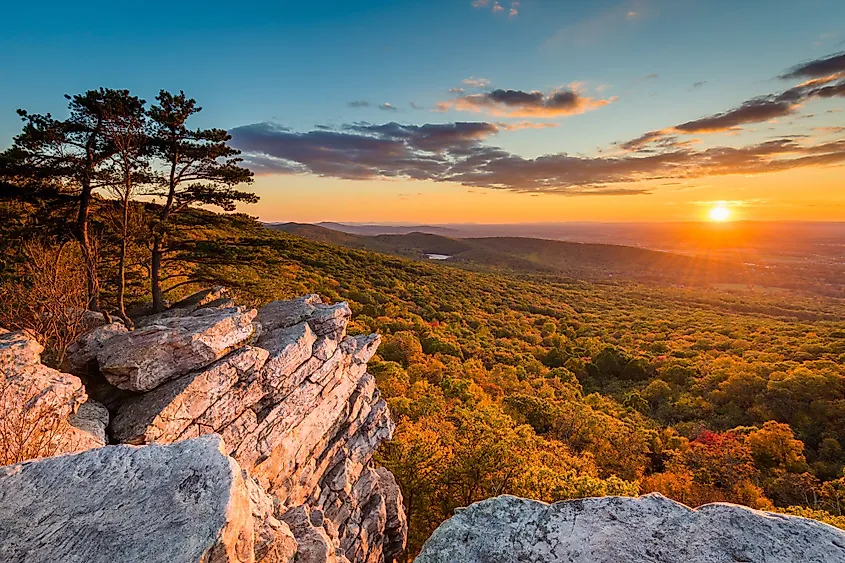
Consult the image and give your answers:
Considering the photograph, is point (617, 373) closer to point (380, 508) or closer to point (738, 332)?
point (738, 332)

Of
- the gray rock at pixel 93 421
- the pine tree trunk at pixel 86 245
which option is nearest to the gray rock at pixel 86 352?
the gray rock at pixel 93 421

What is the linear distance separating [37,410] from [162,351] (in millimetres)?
3624

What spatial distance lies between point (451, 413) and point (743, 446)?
91.0 ft

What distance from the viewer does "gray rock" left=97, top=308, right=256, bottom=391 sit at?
13.0 m

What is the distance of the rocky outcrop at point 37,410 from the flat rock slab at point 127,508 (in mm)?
2450

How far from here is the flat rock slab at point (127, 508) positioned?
21.1 feet

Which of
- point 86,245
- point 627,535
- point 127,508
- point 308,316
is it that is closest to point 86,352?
point 86,245

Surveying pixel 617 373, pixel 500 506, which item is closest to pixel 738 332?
pixel 617 373

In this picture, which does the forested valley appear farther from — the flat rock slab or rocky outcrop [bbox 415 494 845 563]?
rocky outcrop [bbox 415 494 845 563]

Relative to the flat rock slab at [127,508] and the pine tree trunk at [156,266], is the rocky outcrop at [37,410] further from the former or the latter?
the pine tree trunk at [156,266]

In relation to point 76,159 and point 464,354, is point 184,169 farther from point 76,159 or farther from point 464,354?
point 464,354

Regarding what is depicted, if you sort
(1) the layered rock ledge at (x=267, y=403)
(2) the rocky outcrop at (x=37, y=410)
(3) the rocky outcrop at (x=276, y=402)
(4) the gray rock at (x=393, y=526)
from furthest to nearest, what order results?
1. (4) the gray rock at (x=393, y=526)
2. (3) the rocky outcrop at (x=276, y=402)
3. (1) the layered rock ledge at (x=267, y=403)
4. (2) the rocky outcrop at (x=37, y=410)

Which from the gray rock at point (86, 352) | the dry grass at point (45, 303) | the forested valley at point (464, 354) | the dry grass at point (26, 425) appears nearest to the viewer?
the dry grass at point (26, 425)

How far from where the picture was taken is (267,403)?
639 inches
